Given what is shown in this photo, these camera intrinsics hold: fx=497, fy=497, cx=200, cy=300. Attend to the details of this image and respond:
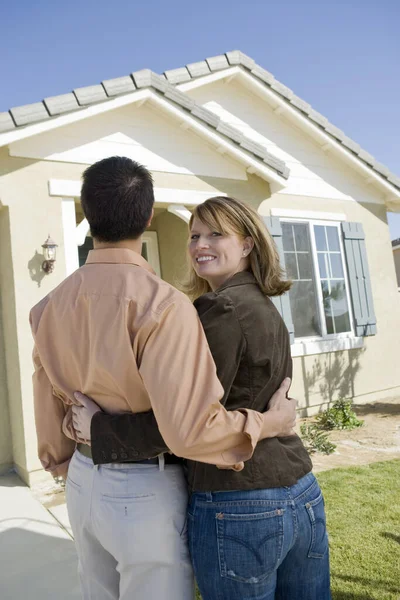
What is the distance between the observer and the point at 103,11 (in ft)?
21.4

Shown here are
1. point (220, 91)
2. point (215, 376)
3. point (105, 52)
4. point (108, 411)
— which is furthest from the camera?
point (220, 91)

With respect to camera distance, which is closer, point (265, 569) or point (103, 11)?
point (265, 569)

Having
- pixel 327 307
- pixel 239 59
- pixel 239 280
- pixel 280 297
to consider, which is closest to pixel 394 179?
pixel 327 307

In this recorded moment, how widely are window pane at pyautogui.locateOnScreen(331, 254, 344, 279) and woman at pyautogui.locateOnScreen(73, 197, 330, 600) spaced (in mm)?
6476

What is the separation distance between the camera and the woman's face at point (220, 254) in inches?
63.4

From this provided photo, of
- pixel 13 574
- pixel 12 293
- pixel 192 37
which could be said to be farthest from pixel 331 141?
pixel 13 574

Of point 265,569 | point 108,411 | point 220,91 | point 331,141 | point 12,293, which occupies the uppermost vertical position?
point 220,91

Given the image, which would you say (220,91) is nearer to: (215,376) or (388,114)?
(388,114)

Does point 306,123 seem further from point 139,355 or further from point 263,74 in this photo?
point 139,355

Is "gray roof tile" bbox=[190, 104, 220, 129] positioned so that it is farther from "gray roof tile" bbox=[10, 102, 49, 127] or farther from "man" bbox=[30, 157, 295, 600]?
"man" bbox=[30, 157, 295, 600]

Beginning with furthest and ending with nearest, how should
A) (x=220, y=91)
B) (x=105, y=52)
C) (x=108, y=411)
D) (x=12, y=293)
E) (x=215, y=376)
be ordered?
(x=220, y=91), (x=105, y=52), (x=12, y=293), (x=108, y=411), (x=215, y=376)

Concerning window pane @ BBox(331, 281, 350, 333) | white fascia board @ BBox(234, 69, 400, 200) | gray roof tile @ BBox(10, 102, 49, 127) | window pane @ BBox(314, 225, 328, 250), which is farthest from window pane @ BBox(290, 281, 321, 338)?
gray roof tile @ BBox(10, 102, 49, 127)

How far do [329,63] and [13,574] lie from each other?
7.73 meters

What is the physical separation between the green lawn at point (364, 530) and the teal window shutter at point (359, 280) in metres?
3.20
